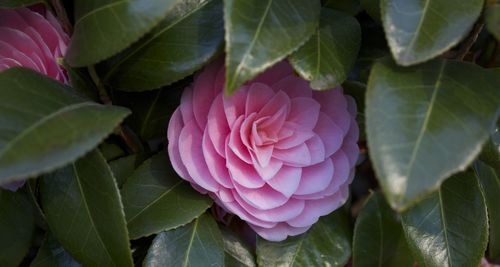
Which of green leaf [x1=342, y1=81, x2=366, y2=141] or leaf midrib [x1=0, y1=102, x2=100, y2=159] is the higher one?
leaf midrib [x1=0, y1=102, x2=100, y2=159]

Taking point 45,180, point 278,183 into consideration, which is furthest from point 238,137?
point 45,180

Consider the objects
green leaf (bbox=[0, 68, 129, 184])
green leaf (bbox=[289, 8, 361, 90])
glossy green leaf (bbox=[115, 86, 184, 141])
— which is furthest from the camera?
glossy green leaf (bbox=[115, 86, 184, 141])

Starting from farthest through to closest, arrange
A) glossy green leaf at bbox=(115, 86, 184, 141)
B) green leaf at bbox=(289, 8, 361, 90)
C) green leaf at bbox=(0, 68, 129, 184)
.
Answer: glossy green leaf at bbox=(115, 86, 184, 141)
green leaf at bbox=(289, 8, 361, 90)
green leaf at bbox=(0, 68, 129, 184)

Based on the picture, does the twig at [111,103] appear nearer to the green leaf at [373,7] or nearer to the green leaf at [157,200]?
the green leaf at [157,200]

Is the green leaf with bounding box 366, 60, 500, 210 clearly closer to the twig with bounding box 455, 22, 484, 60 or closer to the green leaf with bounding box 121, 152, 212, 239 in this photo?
the twig with bounding box 455, 22, 484, 60

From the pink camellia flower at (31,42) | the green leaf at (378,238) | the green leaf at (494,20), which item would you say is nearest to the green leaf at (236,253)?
the green leaf at (378,238)

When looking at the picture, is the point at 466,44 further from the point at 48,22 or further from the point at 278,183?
the point at 48,22

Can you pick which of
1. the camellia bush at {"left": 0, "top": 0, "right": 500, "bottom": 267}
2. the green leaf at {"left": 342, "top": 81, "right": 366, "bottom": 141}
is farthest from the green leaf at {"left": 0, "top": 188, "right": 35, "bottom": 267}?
the green leaf at {"left": 342, "top": 81, "right": 366, "bottom": 141}
